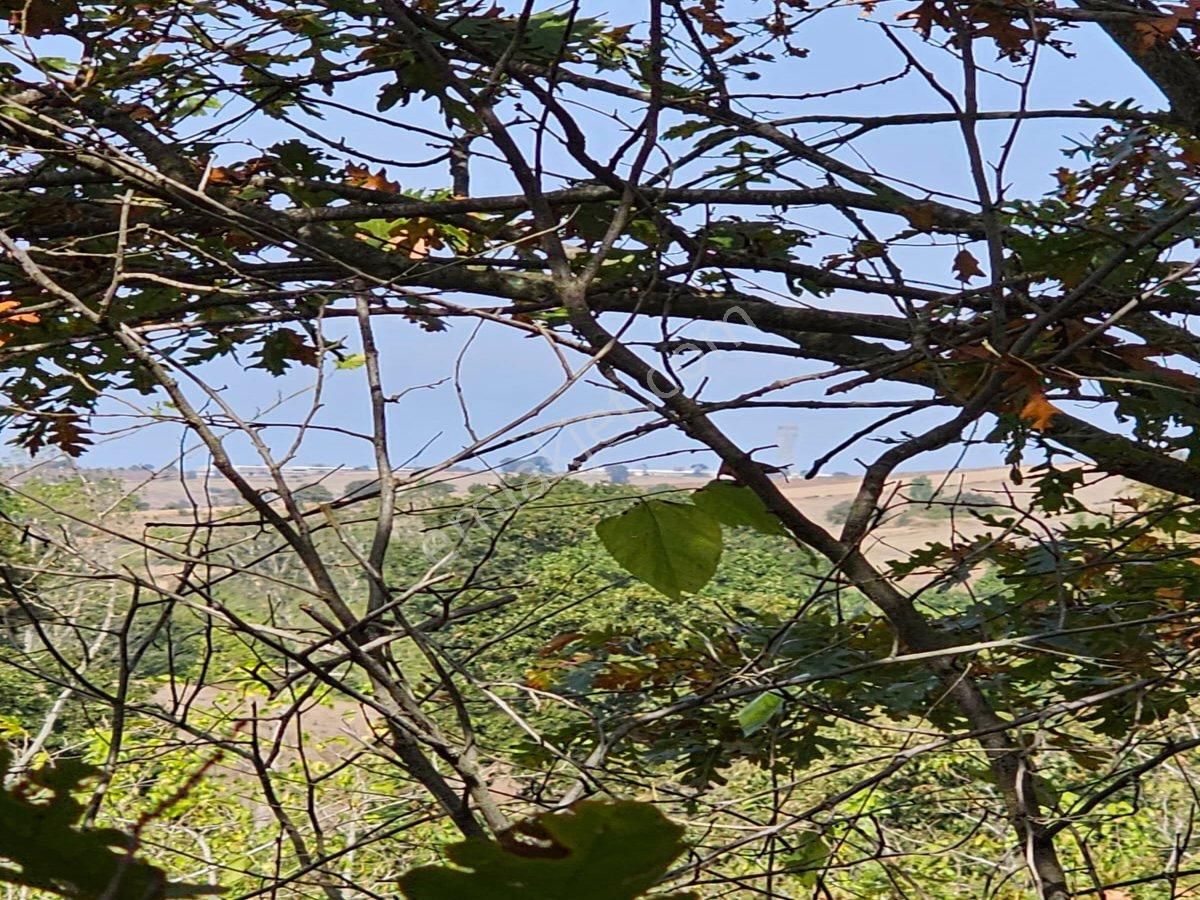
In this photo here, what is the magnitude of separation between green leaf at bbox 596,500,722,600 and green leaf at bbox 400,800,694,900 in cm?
75

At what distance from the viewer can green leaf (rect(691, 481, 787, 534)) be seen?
1022mm

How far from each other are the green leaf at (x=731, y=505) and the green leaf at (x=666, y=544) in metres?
0.02

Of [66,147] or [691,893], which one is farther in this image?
Result: [66,147]

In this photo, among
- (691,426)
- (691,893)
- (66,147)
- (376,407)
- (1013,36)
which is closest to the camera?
(691,893)

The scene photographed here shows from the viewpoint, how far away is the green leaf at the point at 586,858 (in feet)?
0.72

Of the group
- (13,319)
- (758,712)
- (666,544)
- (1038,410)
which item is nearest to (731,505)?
(666,544)

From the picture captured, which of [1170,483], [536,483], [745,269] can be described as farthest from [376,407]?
[1170,483]

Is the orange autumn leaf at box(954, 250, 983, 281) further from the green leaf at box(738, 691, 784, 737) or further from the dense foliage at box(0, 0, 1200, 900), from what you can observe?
the green leaf at box(738, 691, 784, 737)

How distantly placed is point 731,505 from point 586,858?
0.81 metres

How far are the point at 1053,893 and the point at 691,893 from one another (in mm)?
816

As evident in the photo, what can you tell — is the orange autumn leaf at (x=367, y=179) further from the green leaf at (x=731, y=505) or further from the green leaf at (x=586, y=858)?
the green leaf at (x=586, y=858)

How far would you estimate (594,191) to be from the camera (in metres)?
1.67

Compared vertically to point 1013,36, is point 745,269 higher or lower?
lower

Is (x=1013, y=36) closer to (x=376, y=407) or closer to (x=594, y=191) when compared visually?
(x=594, y=191)
